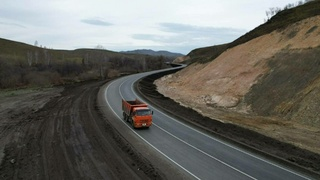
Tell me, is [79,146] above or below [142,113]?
below

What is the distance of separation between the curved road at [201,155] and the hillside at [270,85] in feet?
15.9

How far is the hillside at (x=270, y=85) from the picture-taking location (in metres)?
28.8

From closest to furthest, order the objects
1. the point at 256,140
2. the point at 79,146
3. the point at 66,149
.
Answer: the point at 66,149, the point at 79,146, the point at 256,140

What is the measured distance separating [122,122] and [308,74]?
2024 cm

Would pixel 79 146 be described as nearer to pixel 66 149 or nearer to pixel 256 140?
pixel 66 149

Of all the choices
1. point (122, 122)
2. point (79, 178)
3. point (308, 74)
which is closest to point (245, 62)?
point (308, 74)

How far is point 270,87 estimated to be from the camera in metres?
37.3

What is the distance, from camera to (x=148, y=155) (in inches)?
841

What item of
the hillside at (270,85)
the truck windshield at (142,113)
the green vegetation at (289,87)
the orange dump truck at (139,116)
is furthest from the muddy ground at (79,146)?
the green vegetation at (289,87)

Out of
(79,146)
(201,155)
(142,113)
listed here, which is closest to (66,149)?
(79,146)

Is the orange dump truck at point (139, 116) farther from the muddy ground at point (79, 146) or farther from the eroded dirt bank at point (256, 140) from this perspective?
the eroded dirt bank at point (256, 140)

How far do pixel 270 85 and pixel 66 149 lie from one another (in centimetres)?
2521

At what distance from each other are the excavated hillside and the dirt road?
12.0 m

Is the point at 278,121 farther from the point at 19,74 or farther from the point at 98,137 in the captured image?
the point at 19,74
